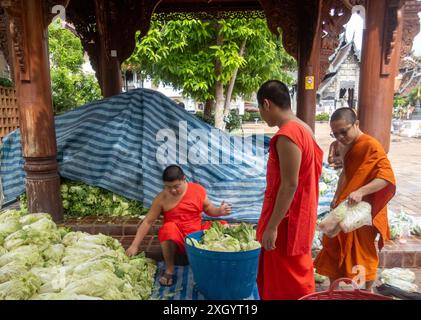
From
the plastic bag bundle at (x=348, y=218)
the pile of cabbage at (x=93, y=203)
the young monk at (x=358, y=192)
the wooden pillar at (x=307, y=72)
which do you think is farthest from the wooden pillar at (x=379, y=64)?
the pile of cabbage at (x=93, y=203)

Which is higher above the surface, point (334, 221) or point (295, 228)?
point (295, 228)

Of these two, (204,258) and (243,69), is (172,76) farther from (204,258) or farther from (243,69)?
(204,258)

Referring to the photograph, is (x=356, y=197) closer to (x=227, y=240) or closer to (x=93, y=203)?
(x=227, y=240)

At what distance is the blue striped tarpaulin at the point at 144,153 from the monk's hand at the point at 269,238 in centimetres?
217

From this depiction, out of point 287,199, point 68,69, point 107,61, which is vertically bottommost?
point 287,199

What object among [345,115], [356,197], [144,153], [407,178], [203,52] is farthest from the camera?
[203,52]

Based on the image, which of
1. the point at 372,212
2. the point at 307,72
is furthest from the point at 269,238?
the point at 307,72

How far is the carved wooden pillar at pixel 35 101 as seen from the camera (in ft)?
12.6

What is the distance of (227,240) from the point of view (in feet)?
10.3

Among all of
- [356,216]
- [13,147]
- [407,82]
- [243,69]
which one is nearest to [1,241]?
[13,147]

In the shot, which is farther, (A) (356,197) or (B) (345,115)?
(B) (345,115)

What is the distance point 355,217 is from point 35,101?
11.4 ft

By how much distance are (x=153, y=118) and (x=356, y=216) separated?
10.9 ft
